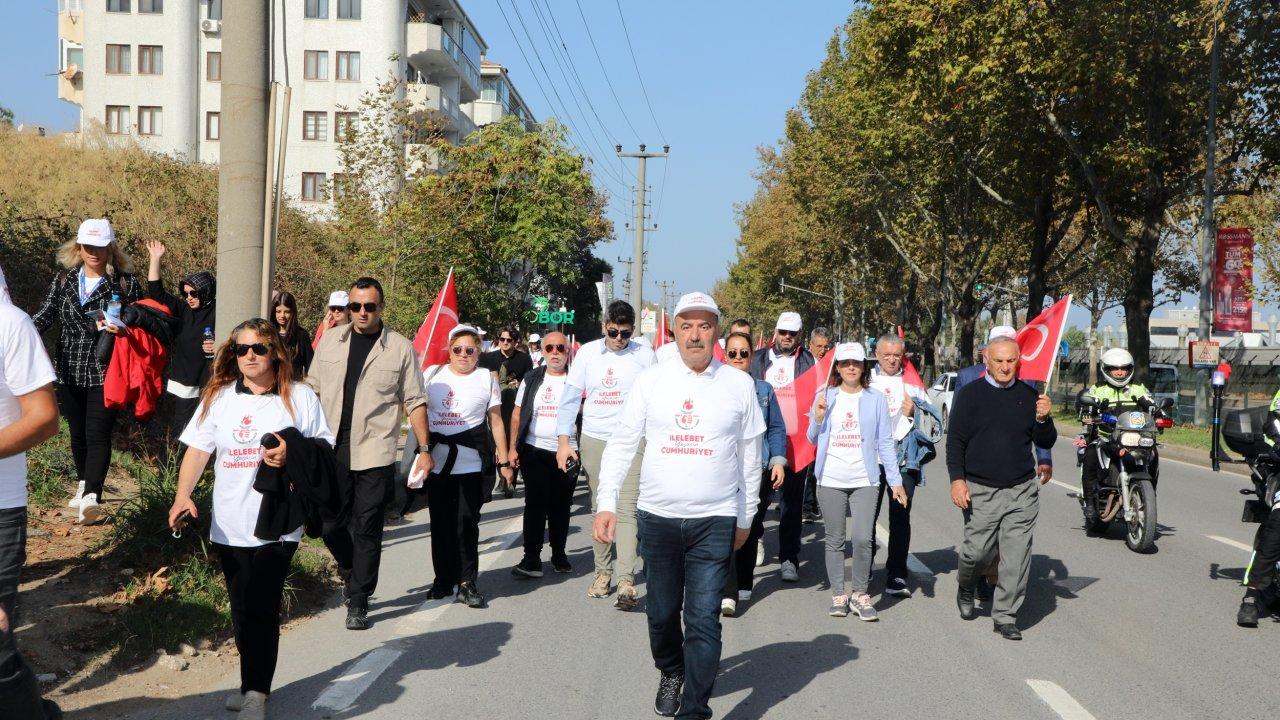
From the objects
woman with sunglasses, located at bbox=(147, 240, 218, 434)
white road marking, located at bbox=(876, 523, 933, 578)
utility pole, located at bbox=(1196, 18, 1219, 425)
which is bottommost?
white road marking, located at bbox=(876, 523, 933, 578)

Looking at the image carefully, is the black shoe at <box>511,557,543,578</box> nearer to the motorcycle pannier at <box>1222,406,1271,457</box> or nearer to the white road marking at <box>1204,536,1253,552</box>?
the motorcycle pannier at <box>1222,406,1271,457</box>

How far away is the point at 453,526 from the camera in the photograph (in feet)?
26.0

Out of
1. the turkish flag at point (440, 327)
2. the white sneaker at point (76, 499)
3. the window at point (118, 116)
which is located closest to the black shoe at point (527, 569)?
the turkish flag at point (440, 327)

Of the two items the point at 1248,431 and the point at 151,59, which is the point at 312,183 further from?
the point at 1248,431

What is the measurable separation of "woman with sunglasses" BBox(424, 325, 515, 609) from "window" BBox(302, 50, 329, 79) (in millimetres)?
46200

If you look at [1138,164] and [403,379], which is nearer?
[403,379]

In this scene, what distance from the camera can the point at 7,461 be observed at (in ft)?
12.1

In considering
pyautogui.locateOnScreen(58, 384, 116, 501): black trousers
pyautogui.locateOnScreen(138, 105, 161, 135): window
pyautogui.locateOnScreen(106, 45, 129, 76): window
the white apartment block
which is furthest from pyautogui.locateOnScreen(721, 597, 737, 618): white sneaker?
pyautogui.locateOnScreen(106, 45, 129, 76): window

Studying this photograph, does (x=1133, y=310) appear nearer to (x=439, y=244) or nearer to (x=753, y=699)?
(x=439, y=244)

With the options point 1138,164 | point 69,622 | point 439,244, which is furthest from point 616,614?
point 1138,164

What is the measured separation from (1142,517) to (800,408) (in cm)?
349

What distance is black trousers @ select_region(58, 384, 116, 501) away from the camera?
26.6ft

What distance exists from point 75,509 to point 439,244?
1435cm

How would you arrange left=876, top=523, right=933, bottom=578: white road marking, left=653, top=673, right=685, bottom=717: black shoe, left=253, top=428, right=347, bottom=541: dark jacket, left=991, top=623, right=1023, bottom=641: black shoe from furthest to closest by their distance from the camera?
left=876, top=523, right=933, bottom=578: white road marking
left=991, top=623, right=1023, bottom=641: black shoe
left=653, top=673, right=685, bottom=717: black shoe
left=253, top=428, right=347, bottom=541: dark jacket
